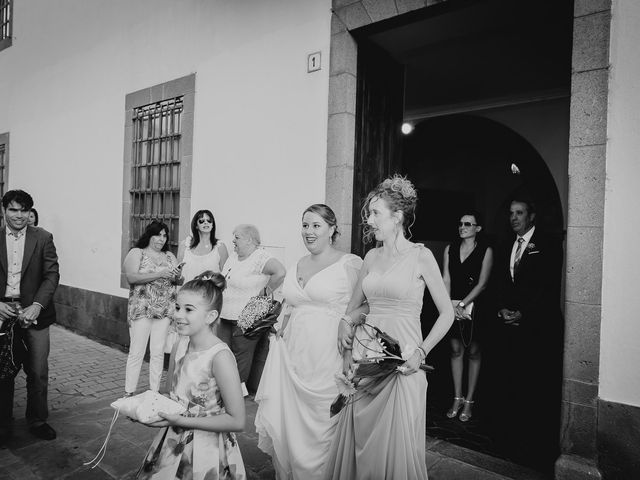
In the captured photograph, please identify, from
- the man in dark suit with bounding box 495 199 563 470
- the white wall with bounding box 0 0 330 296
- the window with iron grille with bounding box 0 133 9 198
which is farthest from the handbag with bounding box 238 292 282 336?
the window with iron grille with bounding box 0 133 9 198

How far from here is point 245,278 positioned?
461 centimetres

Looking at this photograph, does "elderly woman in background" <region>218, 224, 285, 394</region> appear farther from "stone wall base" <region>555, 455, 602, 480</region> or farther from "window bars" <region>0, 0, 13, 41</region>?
"window bars" <region>0, 0, 13, 41</region>

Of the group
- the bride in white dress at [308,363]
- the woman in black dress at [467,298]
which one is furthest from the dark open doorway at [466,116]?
the bride in white dress at [308,363]

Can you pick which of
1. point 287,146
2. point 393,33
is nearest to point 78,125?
point 287,146

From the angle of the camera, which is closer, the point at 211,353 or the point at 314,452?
the point at 211,353

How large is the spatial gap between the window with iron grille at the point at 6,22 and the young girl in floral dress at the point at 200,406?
34.8 ft

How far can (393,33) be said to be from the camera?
486 centimetres

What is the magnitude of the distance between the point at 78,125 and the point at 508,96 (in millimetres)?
7327

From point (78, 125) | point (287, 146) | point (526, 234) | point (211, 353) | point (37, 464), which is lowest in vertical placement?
point (37, 464)

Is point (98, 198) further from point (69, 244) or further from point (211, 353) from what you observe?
point (211, 353)

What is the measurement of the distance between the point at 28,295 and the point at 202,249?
174 centimetres

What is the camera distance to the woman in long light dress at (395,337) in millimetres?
2678

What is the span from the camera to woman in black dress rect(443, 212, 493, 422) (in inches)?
180

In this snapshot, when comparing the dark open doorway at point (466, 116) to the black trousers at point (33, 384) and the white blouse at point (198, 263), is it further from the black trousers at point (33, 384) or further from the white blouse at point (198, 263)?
the black trousers at point (33, 384)
